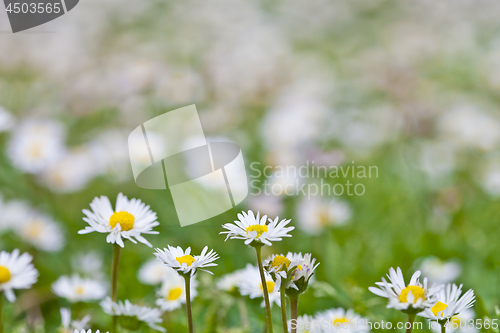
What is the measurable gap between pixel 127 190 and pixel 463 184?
2.80 ft

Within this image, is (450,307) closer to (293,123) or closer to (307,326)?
(307,326)

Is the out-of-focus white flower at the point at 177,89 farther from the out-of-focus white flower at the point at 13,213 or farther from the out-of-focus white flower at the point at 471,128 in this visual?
the out-of-focus white flower at the point at 471,128

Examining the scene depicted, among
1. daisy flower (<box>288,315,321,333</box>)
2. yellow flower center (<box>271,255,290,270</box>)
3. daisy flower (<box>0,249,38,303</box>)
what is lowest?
daisy flower (<box>288,315,321,333</box>)

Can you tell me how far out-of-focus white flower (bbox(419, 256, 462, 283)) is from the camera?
0.79 m

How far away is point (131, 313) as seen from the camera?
48 cm

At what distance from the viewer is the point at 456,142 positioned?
4.44 feet

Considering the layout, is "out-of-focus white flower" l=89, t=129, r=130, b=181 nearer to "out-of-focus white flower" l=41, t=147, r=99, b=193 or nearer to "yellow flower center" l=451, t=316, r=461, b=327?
"out-of-focus white flower" l=41, t=147, r=99, b=193

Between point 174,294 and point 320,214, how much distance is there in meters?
0.47

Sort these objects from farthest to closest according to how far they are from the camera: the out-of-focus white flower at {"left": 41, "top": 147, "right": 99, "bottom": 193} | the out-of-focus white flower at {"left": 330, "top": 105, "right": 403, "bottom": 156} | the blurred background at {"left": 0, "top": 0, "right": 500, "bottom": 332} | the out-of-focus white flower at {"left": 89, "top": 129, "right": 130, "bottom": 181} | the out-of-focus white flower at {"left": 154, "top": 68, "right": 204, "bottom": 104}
A: the out-of-focus white flower at {"left": 330, "top": 105, "right": 403, "bottom": 156}
the out-of-focus white flower at {"left": 154, "top": 68, "right": 204, "bottom": 104}
the out-of-focus white flower at {"left": 89, "top": 129, "right": 130, "bottom": 181}
the out-of-focus white flower at {"left": 41, "top": 147, "right": 99, "bottom": 193}
the blurred background at {"left": 0, "top": 0, "right": 500, "bottom": 332}

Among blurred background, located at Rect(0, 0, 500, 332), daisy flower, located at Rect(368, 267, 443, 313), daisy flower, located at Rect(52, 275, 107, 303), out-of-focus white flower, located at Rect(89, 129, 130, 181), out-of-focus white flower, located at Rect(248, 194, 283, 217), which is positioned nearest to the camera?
daisy flower, located at Rect(368, 267, 443, 313)

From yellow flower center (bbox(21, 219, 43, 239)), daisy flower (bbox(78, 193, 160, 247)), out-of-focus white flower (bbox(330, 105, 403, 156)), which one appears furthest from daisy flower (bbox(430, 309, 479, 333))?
out-of-focus white flower (bbox(330, 105, 403, 156))

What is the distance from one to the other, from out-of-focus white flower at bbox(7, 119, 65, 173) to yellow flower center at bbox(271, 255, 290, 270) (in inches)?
30.7

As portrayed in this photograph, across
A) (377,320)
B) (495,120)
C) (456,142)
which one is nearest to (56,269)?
(377,320)

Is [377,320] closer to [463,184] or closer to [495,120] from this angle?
[463,184]
